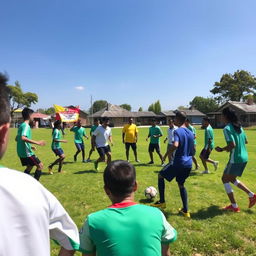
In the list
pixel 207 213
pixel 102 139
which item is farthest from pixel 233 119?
pixel 102 139

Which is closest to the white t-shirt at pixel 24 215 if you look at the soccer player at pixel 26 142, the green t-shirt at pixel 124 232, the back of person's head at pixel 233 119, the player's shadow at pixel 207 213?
the green t-shirt at pixel 124 232

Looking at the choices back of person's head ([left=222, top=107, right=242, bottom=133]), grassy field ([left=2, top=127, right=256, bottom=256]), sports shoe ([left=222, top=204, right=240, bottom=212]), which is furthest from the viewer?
sports shoe ([left=222, top=204, right=240, bottom=212])

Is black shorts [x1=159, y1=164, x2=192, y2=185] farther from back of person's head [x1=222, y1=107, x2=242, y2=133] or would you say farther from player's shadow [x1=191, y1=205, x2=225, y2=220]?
back of person's head [x1=222, y1=107, x2=242, y2=133]

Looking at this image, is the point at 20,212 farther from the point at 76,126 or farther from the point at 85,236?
the point at 76,126

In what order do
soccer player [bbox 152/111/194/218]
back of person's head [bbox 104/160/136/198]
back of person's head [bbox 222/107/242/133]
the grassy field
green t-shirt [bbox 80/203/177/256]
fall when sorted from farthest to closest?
back of person's head [bbox 222/107/242/133] → soccer player [bbox 152/111/194/218] → the grassy field → back of person's head [bbox 104/160/136/198] → green t-shirt [bbox 80/203/177/256]

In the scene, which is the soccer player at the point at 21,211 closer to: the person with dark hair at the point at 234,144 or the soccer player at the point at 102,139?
the person with dark hair at the point at 234,144

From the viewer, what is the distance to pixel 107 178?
6.99 ft

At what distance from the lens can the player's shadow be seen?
201 inches

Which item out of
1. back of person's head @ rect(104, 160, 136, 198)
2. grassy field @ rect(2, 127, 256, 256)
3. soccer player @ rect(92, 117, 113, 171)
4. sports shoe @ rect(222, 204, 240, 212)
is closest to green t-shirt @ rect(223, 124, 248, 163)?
sports shoe @ rect(222, 204, 240, 212)

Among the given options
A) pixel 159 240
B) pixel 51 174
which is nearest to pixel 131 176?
pixel 159 240

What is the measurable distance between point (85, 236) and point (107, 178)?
488mm

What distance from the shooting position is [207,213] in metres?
5.32

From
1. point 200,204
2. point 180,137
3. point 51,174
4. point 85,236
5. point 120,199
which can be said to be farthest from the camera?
point 51,174

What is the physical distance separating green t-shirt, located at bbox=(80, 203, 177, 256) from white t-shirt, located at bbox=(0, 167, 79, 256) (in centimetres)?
58
